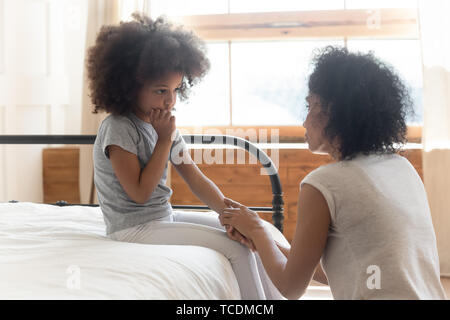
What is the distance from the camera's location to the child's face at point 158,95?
141 centimetres

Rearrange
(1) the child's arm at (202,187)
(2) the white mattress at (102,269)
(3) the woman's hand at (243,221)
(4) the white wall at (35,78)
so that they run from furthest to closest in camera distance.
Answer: (4) the white wall at (35,78) → (1) the child's arm at (202,187) → (3) the woman's hand at (243,221) → (2) the white mattress at (102,269)

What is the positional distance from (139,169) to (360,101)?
0.56 metres

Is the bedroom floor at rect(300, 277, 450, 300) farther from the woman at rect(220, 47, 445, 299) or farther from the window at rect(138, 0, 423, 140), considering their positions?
the woman at rect(220, 47, 445, 299)

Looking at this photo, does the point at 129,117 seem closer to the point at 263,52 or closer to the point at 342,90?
the point at 342,90

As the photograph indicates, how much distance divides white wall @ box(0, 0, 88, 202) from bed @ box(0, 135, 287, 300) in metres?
1.75

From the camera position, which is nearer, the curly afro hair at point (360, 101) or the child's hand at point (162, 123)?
the curly afro hair at point (360, 101)

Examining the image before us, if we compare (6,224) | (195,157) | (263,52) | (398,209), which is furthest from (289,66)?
(398,209)

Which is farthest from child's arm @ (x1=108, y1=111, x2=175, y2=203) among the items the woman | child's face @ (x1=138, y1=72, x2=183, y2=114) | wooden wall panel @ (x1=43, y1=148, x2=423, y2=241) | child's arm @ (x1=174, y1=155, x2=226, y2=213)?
wooden wall panel @ (x1=43, y1=148, x2=423, y2=241)

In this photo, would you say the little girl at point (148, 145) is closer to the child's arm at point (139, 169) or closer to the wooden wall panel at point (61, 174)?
the child's arm at point (139, 169)

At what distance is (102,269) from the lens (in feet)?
3.24

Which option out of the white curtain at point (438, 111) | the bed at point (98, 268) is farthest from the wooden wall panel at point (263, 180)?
the bed at point (98, 268)

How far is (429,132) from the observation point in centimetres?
277

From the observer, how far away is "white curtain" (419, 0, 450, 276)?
9.03 feet

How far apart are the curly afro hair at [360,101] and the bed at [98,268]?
36 cm
